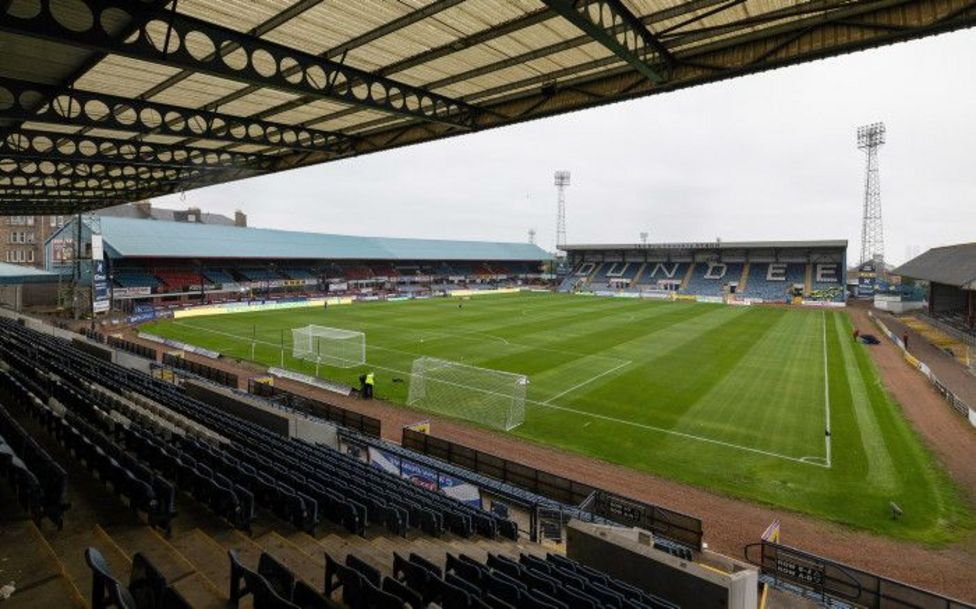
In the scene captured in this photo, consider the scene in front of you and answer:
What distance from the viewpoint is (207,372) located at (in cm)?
2500

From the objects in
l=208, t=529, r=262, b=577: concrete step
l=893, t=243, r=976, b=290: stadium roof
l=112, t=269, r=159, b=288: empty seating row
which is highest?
l=893, t=243, r=976, b=290: stadium roof

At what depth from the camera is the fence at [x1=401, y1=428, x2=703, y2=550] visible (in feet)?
37.7

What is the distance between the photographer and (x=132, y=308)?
53656 millimetres

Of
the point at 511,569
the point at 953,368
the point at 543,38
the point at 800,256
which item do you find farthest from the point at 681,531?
the point at 800,256

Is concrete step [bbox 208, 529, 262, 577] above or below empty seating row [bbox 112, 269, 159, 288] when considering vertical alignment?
below

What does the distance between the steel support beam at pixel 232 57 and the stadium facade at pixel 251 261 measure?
44.2 m

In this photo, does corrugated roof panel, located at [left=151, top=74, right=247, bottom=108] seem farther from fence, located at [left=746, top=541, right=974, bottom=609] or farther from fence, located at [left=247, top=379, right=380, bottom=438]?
fence, located at [left=746, top=541, right=974, bottom=609]

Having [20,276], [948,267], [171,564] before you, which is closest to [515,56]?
[171,564]

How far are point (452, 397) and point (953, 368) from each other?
3037 centimetres

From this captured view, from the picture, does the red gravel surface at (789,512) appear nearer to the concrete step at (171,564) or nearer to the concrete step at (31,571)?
the concrete step at (171,564)

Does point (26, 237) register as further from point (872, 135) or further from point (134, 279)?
point (872, 135)

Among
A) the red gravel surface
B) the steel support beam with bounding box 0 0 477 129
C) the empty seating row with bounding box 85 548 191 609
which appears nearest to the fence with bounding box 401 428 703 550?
the red gravel surface

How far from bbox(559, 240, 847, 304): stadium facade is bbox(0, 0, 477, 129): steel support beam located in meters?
69.4

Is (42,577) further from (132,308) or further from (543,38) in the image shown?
(132,308)
